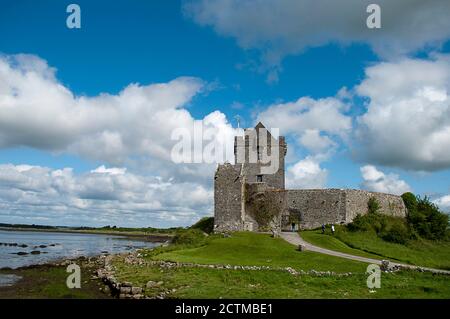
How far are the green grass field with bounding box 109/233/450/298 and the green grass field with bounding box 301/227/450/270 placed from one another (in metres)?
5.23

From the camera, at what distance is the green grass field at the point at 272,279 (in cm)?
1872

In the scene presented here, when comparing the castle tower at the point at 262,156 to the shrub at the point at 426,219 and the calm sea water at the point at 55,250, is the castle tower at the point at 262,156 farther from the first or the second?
the calm sea water at the point at 55,250

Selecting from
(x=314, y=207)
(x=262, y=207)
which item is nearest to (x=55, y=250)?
(x=262, y=207)

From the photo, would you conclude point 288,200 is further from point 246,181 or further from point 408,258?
point 408,258

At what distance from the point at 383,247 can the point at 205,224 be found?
22.2 m

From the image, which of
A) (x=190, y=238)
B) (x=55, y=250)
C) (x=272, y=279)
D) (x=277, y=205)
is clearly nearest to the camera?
(x=272, y=279)

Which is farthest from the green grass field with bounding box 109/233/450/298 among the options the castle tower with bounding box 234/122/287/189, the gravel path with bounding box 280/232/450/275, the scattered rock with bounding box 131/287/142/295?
the castle tower with bounding box 234/122/287/189

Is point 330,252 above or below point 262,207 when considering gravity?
below

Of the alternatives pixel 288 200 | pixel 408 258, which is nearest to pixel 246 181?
pixel 288 200

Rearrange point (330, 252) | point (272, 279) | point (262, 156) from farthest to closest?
point (262, 156) → point (330, 252) → point (272, 279)

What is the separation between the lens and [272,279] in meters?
21.7

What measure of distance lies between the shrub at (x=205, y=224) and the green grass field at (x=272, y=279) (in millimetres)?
17058

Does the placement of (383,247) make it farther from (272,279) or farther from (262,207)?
(272,279)
